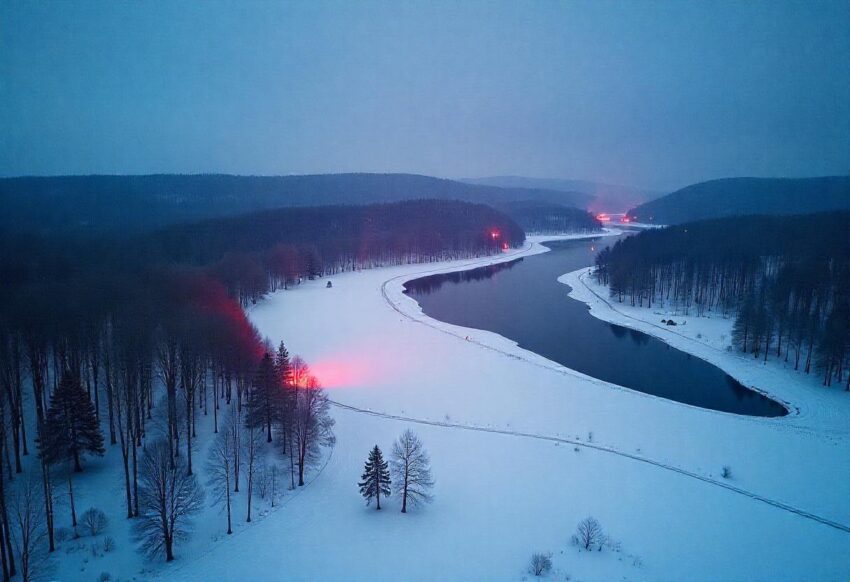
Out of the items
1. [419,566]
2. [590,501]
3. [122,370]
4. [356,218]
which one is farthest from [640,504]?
[356,218]

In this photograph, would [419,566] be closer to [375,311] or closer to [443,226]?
[375,311]

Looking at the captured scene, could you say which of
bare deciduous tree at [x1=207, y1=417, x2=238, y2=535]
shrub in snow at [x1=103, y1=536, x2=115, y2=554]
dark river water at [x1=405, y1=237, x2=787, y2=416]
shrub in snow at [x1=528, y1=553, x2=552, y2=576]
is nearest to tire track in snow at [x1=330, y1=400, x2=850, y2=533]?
bare deciduous tree at [x1=207, y1=417, x2=238, y2=535]

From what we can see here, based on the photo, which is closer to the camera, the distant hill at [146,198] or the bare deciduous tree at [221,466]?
the bare deciduous tree at [221,466]

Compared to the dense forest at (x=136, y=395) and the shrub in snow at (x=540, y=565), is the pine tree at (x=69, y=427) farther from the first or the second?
the shrub in snow at (x=540, y=565)

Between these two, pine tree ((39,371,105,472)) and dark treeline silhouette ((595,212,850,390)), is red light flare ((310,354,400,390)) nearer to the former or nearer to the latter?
pine tree ((39,371,105,472))

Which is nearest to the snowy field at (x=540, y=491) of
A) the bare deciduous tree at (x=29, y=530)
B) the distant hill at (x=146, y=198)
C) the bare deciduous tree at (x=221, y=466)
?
the bare deciduous tree at (x=29, y=530)
